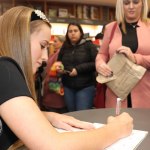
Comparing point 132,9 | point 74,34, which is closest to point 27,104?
point 132,9

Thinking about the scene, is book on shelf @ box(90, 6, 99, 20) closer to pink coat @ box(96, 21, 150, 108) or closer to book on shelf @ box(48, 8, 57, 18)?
book on shelf @ box(48, 8, 57, 18)

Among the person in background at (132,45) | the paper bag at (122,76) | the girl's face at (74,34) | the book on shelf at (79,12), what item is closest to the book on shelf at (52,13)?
the book on shelf at (79,12)

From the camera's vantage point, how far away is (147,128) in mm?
1225

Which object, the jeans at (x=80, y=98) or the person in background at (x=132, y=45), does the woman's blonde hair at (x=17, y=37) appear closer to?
the person in background at (x=132, y=45)

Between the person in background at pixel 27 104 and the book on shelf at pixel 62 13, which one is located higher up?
the book on shelf at pixel 62 13

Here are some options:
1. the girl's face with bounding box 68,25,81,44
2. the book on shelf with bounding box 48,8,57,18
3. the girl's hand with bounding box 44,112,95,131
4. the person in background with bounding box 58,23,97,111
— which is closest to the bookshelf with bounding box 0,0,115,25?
the book on shelf with bounding box 48,8,57,18

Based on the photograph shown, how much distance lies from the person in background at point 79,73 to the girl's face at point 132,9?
0.92m

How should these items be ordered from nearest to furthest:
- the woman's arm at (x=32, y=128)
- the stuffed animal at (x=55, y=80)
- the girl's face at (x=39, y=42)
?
the woman's arm at (x=32, y=128) < the girl's face at (x=39, y=42) < the stuffed animal at (x=55, y=80)

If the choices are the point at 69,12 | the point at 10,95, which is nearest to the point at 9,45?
the point at 10,95

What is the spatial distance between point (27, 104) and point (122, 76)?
1301 millimetres

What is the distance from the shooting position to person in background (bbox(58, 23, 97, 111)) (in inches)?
116

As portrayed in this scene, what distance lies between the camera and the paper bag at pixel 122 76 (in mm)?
1945

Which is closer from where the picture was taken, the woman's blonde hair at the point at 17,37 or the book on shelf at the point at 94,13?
the woman's blonde hair at the point at 17,37

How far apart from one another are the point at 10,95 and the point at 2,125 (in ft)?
0.48
